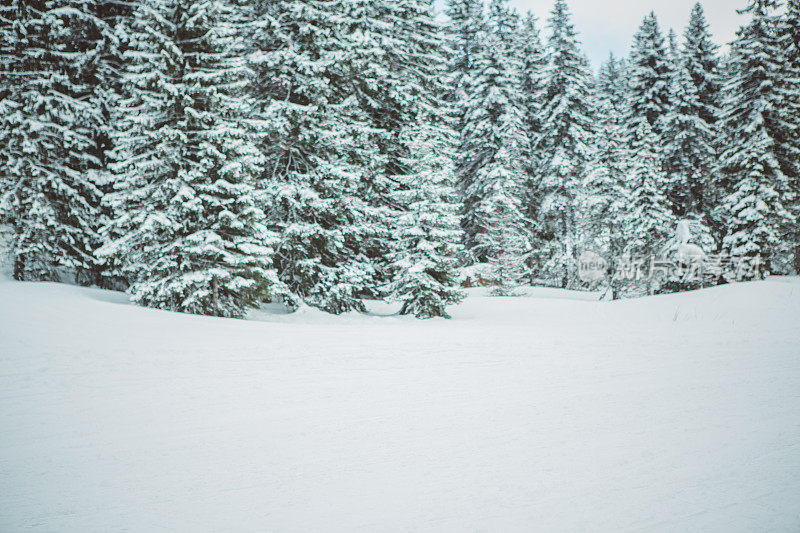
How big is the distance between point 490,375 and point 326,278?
962 cm

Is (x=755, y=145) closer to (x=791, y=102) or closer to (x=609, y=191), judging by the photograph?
(x=791, y=102)

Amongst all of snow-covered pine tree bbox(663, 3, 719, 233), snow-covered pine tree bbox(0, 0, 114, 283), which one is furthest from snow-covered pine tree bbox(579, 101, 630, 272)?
snow-covered pine tree bbox(0, 0, 114, 283)

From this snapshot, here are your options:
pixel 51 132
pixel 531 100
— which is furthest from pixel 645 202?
pixel 51 132

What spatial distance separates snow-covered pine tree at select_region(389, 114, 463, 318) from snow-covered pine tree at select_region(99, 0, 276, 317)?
16.4ft

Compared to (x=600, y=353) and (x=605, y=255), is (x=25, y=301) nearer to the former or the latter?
A: (x=600, y=353)

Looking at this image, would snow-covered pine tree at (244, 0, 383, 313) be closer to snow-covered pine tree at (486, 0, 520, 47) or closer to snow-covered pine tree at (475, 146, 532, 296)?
snow-covered pine tree at (475, 146, 532, 296)

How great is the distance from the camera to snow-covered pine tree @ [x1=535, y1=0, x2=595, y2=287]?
2936 cm

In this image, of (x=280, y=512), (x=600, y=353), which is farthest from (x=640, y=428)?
(x=600, y=353)

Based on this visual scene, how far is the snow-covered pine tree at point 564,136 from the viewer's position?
1156 inches

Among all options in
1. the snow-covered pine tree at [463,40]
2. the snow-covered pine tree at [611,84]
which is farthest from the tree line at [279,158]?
the snow-covered pine tree at [611,84]

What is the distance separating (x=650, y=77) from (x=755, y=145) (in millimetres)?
12998

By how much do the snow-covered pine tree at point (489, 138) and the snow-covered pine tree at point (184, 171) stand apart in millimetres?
16508

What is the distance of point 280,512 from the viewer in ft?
9.95

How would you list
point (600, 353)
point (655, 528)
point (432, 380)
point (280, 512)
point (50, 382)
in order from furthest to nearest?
point (600, 353), point (432, 380), point (50, 382), point (280, 512), point (655, 528)
